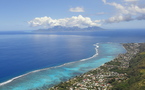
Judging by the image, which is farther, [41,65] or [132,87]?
[41,65]

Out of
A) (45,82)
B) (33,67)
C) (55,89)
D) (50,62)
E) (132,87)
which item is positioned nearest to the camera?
(132,87)

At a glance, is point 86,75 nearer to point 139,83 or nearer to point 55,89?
point 55,89

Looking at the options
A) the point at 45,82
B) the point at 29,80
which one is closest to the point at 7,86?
the point at 29,80

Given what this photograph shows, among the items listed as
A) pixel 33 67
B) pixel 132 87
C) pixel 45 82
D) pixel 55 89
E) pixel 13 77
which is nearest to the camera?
pixel 132 87

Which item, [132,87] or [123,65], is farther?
[123,65]

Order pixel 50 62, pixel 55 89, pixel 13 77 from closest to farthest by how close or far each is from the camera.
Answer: pixel 55 89 → pixel 13 77 → pixel 50 62

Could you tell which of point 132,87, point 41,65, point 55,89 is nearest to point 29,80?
point 55,89

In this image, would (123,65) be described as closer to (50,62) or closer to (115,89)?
(115,89)

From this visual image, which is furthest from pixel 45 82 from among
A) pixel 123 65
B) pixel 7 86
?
pixel 123 65

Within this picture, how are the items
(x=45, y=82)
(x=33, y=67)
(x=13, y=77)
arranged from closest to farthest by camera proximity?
1. (x=45, y=82)
2. (x=13, y=77)
3. (x=33, y=67)
